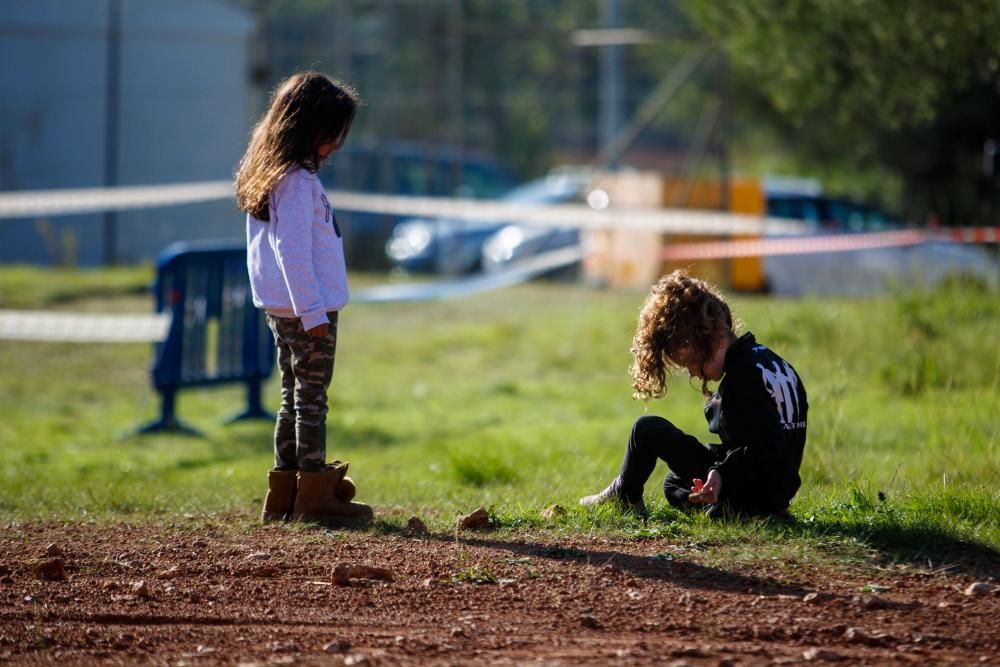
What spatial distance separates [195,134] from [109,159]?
5.60 feet

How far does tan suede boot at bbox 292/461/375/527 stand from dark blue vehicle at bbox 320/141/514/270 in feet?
60.8

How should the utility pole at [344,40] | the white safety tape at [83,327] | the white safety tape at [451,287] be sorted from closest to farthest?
the white safety tape at [83,327], the white safety tape at [451,287], the utility pole at [344,40]

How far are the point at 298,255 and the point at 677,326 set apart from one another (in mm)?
1559

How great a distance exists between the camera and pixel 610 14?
26.7 metres

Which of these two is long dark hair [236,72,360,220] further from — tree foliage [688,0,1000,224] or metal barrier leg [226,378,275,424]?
metal barrier leg [226,378,275,424]

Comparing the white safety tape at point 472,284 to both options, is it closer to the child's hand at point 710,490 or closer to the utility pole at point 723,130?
the utility pole at point 723,130

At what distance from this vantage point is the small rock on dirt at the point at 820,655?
403 cm

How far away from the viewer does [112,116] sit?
75.1ft

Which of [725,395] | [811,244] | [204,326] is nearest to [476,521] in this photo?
[725,395]

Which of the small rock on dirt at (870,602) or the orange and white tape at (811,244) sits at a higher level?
the orange and white tape at (811,244)

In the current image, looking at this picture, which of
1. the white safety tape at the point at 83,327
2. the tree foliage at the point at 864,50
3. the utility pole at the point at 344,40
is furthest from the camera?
the utility pole at the point at 344,40

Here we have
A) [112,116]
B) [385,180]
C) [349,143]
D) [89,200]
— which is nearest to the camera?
[89,200]

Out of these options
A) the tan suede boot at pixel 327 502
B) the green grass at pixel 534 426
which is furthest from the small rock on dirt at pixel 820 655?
the tan suede boot at pixel 327 502

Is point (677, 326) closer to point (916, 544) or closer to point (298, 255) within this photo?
point (916, 544)
